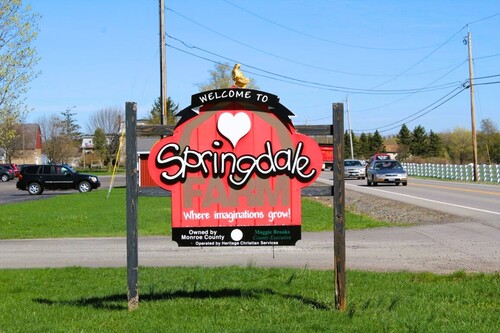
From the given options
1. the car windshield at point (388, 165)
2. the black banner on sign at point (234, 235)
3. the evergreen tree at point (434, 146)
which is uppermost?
the evergreen tree at point (434, 146)

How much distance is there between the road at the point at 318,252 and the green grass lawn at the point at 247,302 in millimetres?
1301

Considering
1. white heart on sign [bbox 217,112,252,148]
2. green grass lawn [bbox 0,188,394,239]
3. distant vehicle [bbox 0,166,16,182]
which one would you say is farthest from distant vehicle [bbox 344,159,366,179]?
white heart on sign [bbox 217,112,252,148]

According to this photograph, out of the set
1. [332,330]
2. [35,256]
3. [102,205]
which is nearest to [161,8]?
[102,205]

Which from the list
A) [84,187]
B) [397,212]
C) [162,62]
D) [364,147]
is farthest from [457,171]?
[364,147]

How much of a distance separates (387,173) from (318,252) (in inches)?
1216

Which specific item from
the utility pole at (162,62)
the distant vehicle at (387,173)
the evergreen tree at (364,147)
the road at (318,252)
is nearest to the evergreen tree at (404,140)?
the evergreen tree at (364,147)

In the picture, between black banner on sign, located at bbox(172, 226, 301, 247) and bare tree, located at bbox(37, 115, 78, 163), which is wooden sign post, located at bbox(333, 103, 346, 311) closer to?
black banner on sign, located at bbox(172, 226, 301, 247)

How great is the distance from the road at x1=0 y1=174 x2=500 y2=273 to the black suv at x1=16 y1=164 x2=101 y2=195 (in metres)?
28.3

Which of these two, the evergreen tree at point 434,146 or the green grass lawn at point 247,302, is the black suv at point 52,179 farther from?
the evergreen tree at point 434,146

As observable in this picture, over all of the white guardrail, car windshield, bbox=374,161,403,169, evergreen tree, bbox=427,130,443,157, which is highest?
evergreen tree, bbox=427,130,443,157

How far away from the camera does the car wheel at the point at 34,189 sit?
43.4 metres

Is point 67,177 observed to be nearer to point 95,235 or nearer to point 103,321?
point 95,235

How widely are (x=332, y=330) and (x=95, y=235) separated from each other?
37.8ft

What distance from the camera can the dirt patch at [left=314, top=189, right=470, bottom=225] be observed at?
19.5 metres
